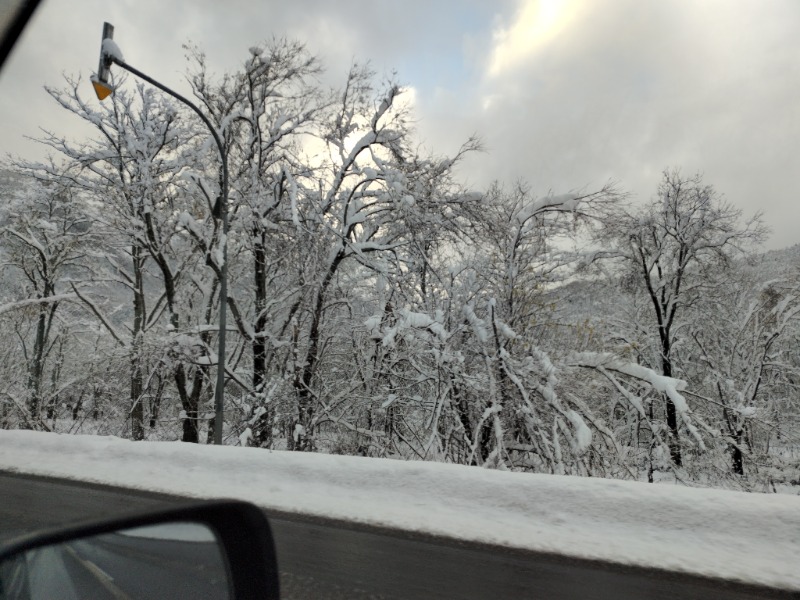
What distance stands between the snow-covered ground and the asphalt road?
0.20m

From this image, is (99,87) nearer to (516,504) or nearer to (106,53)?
(106,53)

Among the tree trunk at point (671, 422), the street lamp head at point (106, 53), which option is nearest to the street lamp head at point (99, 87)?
the street lamp head at point (106, 53)

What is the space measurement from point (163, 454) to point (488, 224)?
8313 millimetres

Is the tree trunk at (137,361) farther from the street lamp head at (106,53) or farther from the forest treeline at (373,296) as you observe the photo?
the street lamp head at (106,53)

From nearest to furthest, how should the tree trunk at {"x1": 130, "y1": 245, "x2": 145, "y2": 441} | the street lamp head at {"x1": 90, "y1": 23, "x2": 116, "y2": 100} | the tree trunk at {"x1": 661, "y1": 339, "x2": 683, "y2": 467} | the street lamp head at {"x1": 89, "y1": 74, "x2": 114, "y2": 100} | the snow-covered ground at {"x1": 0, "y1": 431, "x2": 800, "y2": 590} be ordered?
1. the snow-covered ground at {"x1": 0, "y1": 431, "x2": 800, "y2": 590}
2. the street lamp head at {"x1": 89, "y1": 74, "x2": 114, "y2": 100}
3. the street lamp head at {"x1": 90, "y1": 23, "x2": 116, "y2": 100}
4. the tree trunk at {"x1": 661, "y1": 339, "x2": 683, "y2": 467}
5. the tree trunk at {"x1": 130, "y1": 245, "x2": 145, "y2": 441}

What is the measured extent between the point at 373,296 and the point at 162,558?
38.6ft

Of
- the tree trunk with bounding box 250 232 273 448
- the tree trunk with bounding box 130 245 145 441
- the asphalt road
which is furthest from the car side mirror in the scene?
the tree trunk with bounding box 130 245 145 441

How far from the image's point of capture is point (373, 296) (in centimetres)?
1327

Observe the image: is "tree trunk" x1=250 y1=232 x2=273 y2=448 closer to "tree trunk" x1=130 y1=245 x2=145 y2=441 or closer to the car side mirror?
"tree trunk" x1=130 y1=245 x2=145 y2=441

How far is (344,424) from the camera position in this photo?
1297 centimetres

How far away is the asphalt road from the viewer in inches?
128

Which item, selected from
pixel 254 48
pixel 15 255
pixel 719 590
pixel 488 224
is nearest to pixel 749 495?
pixel 719 590

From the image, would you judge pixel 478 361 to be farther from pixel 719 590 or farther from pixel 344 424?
pixel 719 590

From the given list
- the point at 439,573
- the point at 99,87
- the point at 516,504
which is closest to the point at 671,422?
the point at 516,504
